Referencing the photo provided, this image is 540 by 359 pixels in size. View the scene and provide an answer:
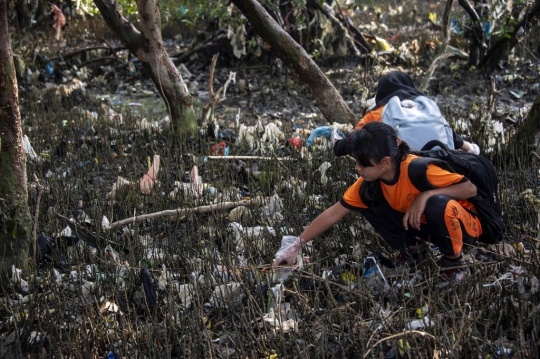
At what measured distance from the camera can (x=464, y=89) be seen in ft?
24.2

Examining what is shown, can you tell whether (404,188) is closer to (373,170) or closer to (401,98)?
(373,170)

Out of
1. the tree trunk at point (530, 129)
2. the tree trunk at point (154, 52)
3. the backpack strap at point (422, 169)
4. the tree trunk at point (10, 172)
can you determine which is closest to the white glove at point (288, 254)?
the backpack strap at point (422, 169)

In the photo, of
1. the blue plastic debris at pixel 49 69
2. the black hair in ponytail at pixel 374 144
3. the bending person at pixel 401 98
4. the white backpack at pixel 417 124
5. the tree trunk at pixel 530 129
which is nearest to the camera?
the black hair in ponytail at pixel 374 144

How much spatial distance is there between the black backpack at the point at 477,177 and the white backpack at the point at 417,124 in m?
0.58

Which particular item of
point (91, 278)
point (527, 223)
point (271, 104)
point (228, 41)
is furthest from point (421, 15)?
point (91, 278)

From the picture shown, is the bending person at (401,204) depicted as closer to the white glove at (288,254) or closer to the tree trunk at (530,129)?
the white glove at (288,254)

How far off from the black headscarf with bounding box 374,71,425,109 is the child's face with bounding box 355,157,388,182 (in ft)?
3.54

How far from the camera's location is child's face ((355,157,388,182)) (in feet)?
8.39

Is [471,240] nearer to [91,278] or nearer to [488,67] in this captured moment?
[91,278]

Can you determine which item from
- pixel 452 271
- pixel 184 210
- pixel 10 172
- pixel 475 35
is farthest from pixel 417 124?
pixel 475 35

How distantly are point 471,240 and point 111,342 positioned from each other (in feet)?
5.05

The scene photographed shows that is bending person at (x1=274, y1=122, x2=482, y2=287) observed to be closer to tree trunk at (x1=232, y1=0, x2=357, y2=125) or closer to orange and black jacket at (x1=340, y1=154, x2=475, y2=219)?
orange and black jacket at (x1=340, y1=154, x2=475, y2=219)

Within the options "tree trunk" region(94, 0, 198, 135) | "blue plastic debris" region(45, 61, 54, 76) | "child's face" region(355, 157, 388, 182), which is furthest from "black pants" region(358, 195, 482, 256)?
"blue plastic debris" region(45, 61, 54, 76)

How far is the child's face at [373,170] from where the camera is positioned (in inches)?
101
